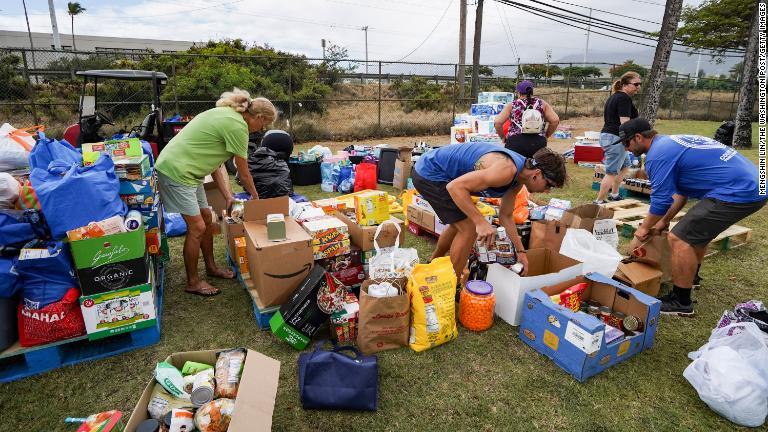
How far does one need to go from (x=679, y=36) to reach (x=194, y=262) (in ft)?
109

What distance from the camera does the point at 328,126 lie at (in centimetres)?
1215

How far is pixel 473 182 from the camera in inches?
106

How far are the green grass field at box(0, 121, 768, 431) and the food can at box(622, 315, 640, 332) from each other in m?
0.19

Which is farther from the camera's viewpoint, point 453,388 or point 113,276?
point 113,276

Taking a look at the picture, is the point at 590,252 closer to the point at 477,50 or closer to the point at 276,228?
the point at 276,228


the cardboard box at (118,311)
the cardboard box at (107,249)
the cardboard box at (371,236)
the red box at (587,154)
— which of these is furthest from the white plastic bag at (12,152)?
the red box at (587,154)

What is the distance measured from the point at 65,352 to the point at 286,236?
1.56 meters

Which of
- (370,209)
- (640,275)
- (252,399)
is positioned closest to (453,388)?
(252,399)

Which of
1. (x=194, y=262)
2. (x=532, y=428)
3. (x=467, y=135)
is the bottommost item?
(x=532, y=428)

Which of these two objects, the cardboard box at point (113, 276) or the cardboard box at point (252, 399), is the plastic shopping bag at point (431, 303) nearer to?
the cardboard box at point (252, 399)

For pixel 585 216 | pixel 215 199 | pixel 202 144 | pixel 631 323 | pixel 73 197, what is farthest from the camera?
pixel 215 199

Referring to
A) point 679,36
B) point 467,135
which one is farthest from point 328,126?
point 679,36

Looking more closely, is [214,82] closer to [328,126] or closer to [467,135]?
[328,126]

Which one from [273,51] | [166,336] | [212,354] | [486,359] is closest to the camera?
[212,354]
